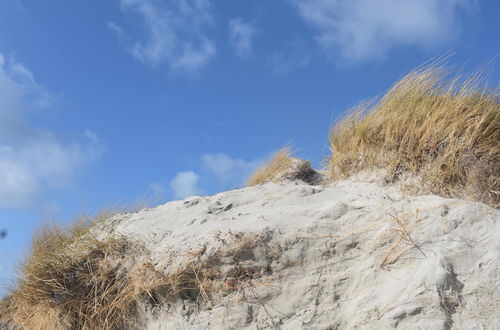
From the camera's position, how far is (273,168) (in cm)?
937

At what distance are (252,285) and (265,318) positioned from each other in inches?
13.6

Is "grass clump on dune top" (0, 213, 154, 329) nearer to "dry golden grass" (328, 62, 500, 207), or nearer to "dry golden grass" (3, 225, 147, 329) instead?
"dry golden grass" (3, 225, 147, 329)

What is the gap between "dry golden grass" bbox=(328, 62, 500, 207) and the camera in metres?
5.78

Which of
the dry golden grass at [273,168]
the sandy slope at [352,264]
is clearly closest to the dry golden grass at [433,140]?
the sandy slope at [352,264]

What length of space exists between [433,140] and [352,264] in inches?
88.2

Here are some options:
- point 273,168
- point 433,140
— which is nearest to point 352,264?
point 433,140

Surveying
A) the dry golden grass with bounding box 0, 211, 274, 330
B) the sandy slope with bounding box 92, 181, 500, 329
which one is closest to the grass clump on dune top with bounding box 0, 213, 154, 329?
the dry golden grass with bounding box 0, 211, 274, 330

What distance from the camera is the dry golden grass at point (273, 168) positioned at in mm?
9116

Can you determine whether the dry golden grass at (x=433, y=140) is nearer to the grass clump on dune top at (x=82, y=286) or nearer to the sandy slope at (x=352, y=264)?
the sandy slope at (x=352, y=264)

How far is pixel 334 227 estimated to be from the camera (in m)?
4.97

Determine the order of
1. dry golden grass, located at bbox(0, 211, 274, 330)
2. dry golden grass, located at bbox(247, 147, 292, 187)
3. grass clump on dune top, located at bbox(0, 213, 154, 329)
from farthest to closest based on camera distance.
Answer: dry golden grass, located at bbox(247, 147, 292, 187), grass clump on dune top, located at bbox(0, 213, 154, 329), dry golden grass, located at bbox(0, 211, 274, 330)

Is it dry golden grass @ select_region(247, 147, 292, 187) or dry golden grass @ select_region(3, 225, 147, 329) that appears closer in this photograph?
dry golden grass @ select_region(3, 225, 147, 329)

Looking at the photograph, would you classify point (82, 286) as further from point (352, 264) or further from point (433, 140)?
point (433, 140)

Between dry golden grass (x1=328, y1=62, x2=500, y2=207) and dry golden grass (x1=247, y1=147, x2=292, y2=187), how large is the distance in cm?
221
